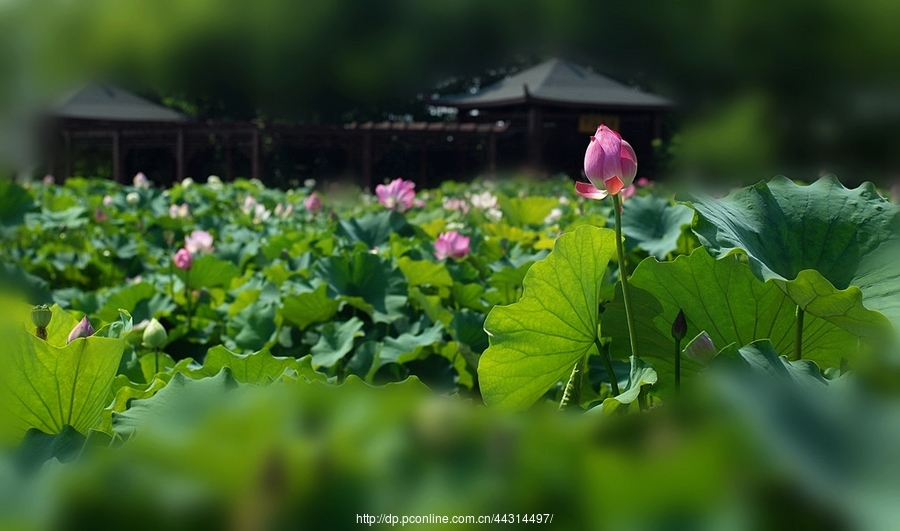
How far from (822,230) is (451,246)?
0.91 meters

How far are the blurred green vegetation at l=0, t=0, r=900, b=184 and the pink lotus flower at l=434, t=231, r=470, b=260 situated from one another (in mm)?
12918

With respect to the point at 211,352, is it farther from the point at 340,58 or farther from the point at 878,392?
the point at 340,58

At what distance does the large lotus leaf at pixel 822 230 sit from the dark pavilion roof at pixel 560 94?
45.0ft

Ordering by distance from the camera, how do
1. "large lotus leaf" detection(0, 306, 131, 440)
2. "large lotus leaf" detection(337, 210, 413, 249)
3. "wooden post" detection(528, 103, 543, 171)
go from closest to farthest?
"large lotus leaf" detection(0, 306, 131, 440) → "large lotus leaf" detection(337, 210, 413, 249) → "wooden post" detection(528, 103, 543, 171)

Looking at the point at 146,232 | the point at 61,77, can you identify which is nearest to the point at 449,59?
the point at 61,77

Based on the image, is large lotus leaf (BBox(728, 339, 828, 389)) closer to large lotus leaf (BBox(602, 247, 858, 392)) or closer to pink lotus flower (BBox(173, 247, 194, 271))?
large lotus leaf (BBox(602, 247, 858, 392))

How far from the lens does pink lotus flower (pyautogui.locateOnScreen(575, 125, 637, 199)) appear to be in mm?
658

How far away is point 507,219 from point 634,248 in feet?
4.26

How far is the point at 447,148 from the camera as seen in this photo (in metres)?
14.9

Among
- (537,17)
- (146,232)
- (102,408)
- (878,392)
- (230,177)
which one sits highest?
→ (537,17)

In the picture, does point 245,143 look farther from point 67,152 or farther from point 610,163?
point 610,163

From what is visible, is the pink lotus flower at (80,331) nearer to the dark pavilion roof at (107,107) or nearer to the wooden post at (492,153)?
the wooden post at (492,153)

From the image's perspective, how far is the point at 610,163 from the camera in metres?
0.66

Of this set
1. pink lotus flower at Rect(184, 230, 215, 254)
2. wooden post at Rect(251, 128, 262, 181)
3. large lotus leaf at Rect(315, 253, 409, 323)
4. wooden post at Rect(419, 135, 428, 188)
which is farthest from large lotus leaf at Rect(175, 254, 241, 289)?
wooden post at Rect(419, 135, 428, 188)
